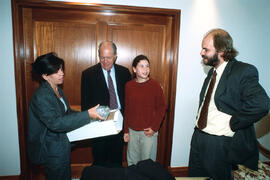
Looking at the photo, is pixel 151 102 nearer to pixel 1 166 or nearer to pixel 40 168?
pixel 40 168

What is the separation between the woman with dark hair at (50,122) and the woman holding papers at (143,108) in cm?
51

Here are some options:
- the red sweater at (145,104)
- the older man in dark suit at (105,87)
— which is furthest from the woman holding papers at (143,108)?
the older man in dark suit at (105,87)

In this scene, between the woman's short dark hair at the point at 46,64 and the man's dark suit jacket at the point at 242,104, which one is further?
the woman's short dark hair at the point at 46,64

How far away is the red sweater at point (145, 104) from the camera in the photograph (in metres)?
1.71

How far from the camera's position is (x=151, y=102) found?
172 centimetres

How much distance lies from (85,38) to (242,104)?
182cm

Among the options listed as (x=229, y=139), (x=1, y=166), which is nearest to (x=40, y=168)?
(x=1, y=166)

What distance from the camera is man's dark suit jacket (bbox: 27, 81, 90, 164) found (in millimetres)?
1280

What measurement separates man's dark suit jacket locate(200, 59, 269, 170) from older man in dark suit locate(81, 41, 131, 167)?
1005 mm

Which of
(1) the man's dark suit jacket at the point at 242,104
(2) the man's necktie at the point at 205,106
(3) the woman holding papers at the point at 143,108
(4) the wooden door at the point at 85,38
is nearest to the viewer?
(1) the man's dark suit jacket at the point at 242,104

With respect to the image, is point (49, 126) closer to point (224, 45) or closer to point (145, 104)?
point (145, 104)

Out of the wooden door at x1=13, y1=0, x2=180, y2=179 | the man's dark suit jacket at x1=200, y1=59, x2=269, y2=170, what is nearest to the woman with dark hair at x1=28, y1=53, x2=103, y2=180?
the wooden door at x1=13, y1=0, x2=180, y2=179

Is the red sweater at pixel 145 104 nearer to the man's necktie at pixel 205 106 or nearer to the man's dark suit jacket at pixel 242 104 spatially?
the man's necktie at pixel 205 106

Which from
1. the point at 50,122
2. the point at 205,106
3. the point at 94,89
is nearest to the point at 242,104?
the point at 205,106
